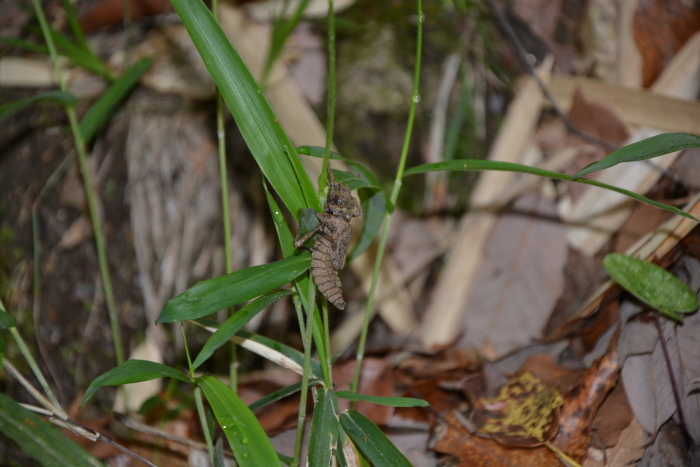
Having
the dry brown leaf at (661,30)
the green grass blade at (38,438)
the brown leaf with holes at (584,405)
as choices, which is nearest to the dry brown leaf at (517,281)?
the brown leaf with holes at (584,405)

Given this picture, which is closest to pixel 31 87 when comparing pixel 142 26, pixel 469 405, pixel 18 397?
pixel 142 26

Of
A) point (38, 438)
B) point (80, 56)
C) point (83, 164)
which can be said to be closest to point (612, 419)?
point (38, 438)

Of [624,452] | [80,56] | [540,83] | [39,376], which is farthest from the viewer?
[540,83]

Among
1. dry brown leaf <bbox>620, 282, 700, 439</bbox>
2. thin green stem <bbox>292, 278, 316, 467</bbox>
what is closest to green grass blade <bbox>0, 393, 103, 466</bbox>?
thin green stem <bbox>292, 278, 316, 467</bbox>

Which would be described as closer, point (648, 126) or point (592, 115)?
point (648, 126)

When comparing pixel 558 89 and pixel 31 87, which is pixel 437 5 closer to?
pixel 558 89

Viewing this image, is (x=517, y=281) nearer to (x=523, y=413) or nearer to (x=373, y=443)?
(x=523, y=413)

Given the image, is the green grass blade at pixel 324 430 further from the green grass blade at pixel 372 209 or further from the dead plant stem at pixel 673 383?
the dead plant stem at pixel 673 383

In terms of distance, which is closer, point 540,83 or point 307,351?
point 307,351
